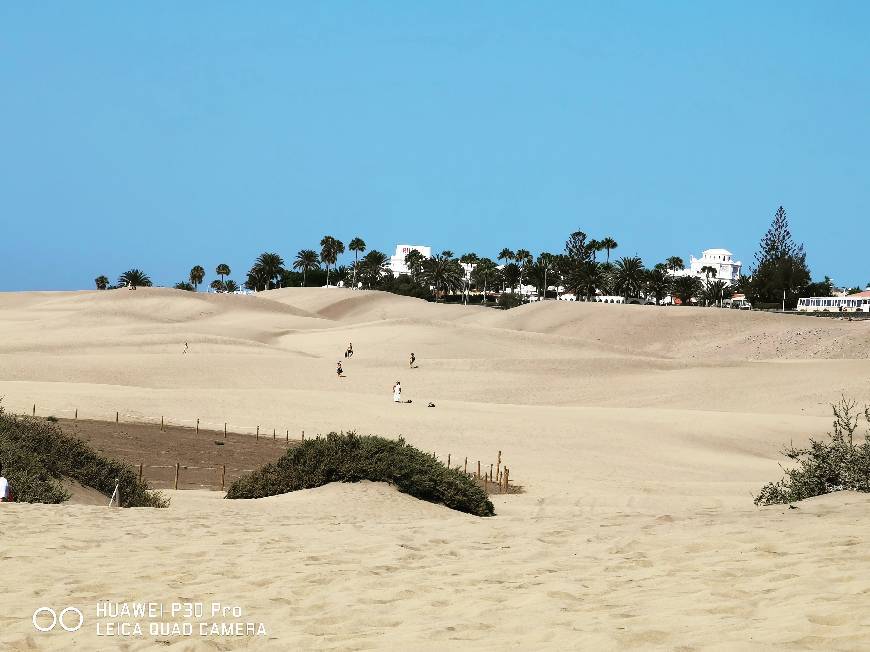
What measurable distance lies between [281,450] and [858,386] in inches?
1279

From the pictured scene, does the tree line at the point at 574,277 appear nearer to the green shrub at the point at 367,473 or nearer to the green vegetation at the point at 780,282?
the green vegetation at the point at 780,282

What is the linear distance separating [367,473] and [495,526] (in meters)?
5.40

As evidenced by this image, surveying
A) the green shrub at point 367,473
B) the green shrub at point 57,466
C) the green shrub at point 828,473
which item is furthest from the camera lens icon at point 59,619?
the green shrub at point 367,473

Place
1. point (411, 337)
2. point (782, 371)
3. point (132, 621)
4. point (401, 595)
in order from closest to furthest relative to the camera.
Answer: point (132, 621), point (401, 595), point (782, 371), point (411, 337)

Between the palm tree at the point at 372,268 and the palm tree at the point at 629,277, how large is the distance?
45.3 meters

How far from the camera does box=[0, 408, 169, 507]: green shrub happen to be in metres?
16.6

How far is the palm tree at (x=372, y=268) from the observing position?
19188 centimetres

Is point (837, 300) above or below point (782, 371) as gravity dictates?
above

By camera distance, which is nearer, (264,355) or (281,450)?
(281,450)

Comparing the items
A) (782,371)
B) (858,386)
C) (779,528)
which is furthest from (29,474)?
(782,371)

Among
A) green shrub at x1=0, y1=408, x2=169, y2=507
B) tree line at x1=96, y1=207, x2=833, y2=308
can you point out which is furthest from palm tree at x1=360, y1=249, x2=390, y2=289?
green shrub at x1=0, y1=408, x2=169, y2=507

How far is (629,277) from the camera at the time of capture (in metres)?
162

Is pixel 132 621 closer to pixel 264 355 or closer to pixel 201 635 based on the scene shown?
pixel 201 635

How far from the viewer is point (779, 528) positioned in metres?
10.9
